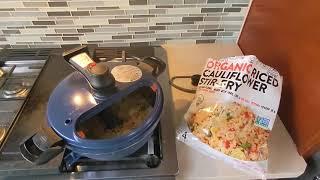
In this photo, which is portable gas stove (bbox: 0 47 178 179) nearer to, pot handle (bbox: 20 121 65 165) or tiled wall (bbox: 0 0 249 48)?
pot handle (bbox: 20 121 65 165)

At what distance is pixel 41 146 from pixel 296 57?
615 mm

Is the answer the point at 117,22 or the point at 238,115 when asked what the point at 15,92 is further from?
the point at 238,115

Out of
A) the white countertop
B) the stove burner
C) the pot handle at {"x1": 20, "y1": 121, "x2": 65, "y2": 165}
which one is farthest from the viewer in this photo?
the stove burner

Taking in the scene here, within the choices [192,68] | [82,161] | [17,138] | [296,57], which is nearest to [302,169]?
[296,57]

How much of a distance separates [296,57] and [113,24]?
1.84ft

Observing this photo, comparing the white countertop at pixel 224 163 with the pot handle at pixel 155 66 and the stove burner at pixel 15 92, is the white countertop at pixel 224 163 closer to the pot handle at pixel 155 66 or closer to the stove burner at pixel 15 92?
the pot handle at pixel 155 66

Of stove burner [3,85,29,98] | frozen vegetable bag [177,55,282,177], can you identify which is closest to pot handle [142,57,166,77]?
frozen vegetable bag [177,55,282,177]

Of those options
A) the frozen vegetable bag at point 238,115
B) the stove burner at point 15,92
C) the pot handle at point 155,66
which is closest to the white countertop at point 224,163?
the frozen vegetable bag at point 238,115

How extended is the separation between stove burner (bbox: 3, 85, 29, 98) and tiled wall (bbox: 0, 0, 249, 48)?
8.5 inches

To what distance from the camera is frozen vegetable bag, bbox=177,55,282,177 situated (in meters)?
0.59

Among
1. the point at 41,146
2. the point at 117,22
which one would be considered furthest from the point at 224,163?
the point at 117,22

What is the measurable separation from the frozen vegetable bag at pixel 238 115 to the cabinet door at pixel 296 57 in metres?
0.05

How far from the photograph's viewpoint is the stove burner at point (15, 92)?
2.41ft

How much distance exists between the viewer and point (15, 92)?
74cm
